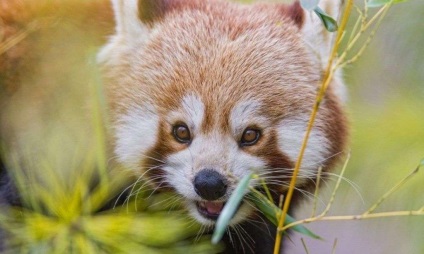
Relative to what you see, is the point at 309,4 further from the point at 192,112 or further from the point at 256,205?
the point at 256,205

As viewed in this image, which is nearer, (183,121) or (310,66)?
(183,121)

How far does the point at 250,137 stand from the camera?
7.21ft

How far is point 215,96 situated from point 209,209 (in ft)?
1.11

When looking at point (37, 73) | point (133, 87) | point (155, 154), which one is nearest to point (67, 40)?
point (37, 73)

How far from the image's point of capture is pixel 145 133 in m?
2.26

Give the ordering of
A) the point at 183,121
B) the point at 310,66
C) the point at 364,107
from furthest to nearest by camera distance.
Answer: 1. the point at 364,107
2. the point at 310,66
3. the point at 183,121

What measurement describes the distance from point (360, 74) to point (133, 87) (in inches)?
34.7

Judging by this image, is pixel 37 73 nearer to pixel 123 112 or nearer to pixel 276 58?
pixel 123 112

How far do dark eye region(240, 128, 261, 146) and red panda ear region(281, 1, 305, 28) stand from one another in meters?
0.42

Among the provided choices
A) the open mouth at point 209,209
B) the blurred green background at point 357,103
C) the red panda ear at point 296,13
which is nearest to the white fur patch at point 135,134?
the blurred green background at point 357,103

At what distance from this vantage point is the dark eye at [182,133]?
2.20 m

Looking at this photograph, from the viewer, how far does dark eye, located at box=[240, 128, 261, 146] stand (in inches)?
86.0

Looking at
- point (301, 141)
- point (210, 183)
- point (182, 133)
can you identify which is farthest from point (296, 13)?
point (210, 183)

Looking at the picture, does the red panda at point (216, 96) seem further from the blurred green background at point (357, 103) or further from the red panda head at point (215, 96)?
the blurred green background at point (357, 103)
